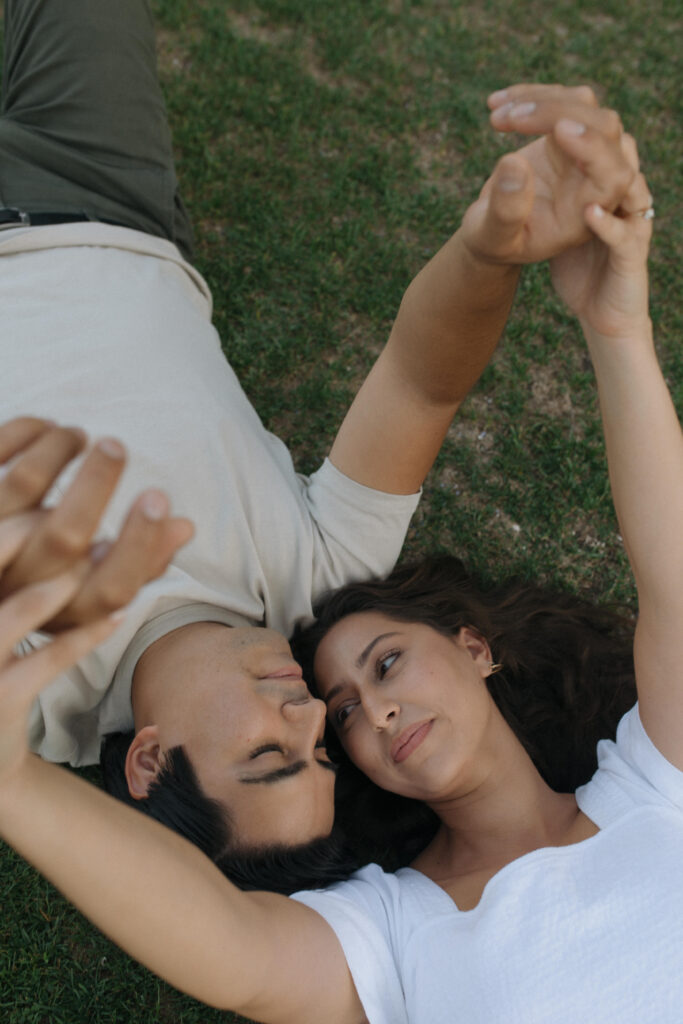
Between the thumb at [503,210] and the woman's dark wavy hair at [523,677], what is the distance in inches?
50.0

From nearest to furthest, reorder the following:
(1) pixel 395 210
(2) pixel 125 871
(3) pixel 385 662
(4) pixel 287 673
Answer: (2) pixel 125 871 < (4) pixel 287 673 < (3) pixel 385 662 < (1) pixel 395 210

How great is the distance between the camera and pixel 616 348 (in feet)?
6.42

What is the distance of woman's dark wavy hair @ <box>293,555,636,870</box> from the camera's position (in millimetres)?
2906

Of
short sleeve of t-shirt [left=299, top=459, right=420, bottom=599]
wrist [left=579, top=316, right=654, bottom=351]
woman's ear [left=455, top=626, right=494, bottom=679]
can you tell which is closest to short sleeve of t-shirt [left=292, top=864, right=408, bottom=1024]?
woman's ear [left=455, top=626, right=494, bottom=679]

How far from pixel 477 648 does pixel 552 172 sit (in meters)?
1.55

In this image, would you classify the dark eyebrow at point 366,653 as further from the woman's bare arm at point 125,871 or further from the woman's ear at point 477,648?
the woman's bare arm at point 125,871

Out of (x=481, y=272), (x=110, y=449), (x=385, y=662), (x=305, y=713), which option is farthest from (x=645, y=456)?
(x=110, y=449)

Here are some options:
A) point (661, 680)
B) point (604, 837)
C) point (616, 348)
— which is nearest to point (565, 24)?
Result: point (616, 348)

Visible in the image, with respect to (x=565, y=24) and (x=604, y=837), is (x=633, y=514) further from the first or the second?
(x=565, y=24)

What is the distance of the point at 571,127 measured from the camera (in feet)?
5.45

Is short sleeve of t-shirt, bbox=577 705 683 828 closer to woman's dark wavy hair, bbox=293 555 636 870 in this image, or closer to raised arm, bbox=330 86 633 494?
woman's dark wavy hair, bbox=293 555 636 870

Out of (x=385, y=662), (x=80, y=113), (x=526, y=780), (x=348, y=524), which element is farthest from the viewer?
(x=80, y=113)

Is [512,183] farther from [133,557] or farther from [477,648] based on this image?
[477,648]

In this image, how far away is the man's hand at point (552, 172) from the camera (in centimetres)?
167
